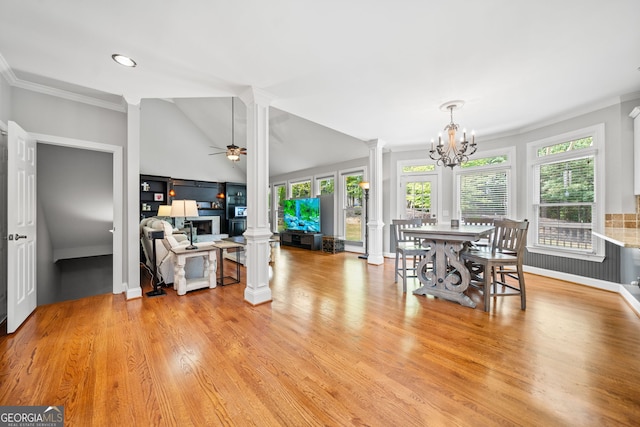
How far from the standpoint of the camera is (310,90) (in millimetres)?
2902

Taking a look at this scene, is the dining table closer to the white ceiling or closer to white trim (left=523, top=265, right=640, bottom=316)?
white trim (left=523, top=265, right=640, bottom=316)

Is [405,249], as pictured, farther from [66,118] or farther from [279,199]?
[279,199]

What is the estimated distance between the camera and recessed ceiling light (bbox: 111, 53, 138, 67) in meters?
2.22

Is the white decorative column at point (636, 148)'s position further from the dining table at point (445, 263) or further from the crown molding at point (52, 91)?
the crown molding at point (52, 91)

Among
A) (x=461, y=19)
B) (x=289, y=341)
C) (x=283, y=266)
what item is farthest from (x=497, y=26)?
(x=283, y=266)

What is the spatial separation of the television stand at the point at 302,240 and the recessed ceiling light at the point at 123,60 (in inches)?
206

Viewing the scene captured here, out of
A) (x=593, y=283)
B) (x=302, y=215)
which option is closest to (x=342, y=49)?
(x=593, y=283)

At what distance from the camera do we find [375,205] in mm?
5125

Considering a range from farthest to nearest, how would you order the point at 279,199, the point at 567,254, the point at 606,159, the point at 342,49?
the point at 279,199 < the point at 567,254 < the point at 606,159 < the point at 342,49

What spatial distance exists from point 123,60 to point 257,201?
1814mm

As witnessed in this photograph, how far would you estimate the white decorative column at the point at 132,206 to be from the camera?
10.1ft

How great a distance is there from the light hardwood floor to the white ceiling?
8.31 ft

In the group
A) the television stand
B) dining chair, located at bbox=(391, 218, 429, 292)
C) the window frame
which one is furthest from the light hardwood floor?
the television stand

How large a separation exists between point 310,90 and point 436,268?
8.89 ft
